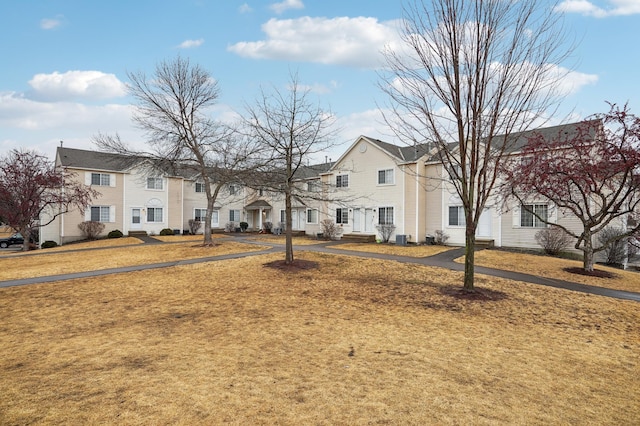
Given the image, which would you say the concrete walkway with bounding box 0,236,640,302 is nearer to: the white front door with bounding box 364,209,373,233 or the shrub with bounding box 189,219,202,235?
the white front door with bounding box 364,209,373,233

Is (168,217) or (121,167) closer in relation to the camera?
(121,167)

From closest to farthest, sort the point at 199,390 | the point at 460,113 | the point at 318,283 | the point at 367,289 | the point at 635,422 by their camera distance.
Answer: the point at 635,422, the point at 199,390, the point at 460,113, the point at 367,289, the point at 318,283

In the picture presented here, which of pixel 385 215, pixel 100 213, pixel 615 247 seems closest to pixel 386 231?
pixel 385 215

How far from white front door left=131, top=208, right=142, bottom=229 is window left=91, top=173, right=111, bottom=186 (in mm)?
3552

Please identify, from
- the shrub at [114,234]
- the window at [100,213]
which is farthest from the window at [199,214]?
the window at [100,213]

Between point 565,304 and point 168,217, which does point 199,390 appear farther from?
point 168,217

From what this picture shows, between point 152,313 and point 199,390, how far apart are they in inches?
207

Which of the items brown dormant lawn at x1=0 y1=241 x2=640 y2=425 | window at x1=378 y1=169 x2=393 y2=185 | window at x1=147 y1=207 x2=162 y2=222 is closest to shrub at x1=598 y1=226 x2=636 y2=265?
brown dormant lawn at x1=0 y1=241 x2=640 y2=425

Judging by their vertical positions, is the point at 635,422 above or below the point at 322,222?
below

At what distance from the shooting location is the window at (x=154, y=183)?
118 ft

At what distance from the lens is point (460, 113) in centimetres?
A: 1050

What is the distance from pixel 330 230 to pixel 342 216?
1830mm

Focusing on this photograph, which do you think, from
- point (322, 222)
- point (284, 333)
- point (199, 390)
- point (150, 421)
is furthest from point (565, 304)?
point (322, 222)

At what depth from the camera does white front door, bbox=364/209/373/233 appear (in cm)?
2916
